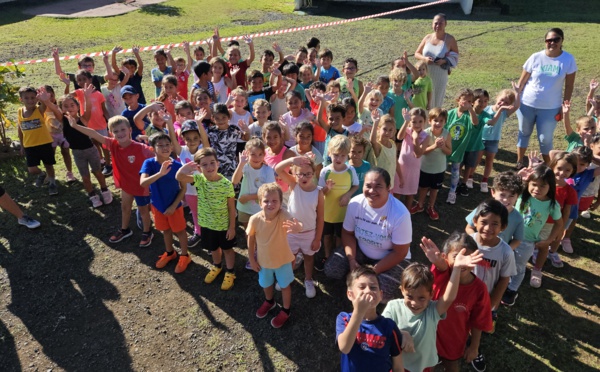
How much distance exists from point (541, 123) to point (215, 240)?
572cm

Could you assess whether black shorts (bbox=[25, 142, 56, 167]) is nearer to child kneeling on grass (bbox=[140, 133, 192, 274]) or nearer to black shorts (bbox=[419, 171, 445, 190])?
child kneeling on grass (bbox=[140, 133, 192, 274])

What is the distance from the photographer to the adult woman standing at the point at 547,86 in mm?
6547

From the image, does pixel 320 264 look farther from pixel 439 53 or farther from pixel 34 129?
pixel 34 129

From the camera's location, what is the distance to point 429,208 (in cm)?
650

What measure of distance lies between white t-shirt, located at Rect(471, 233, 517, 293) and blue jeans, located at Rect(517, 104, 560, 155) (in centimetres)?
399

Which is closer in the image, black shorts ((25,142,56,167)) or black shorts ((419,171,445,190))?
black shorts ((419,171,445,190))

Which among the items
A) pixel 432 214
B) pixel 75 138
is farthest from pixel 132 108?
pixel 432 214

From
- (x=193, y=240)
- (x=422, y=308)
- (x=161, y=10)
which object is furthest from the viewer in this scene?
(x=161, y=10)

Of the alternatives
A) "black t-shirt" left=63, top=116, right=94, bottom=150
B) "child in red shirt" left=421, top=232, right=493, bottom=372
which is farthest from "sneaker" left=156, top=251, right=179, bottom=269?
"child in red shirt" left=421, top=232, right=493, bottom=372

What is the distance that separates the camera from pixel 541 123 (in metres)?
6.93

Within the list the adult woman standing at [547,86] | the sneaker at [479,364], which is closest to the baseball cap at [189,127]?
the sneaker at [479,364]

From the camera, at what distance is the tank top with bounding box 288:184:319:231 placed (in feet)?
14.9

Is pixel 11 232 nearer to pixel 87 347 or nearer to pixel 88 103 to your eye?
pixel 88 103

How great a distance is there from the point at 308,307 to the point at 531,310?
2548 millimetres
